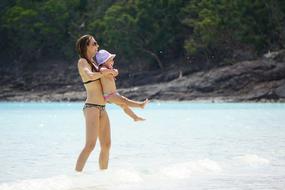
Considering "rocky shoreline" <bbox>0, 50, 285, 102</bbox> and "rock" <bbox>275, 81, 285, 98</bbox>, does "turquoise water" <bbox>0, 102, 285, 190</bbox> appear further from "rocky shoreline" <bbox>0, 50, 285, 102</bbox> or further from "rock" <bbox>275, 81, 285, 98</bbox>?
"rocky shoreline" <bbox>0, 50, 285, 102</bbox>

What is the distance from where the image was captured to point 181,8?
57281mm

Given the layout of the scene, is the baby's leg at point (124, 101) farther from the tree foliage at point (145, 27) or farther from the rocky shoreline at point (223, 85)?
the tree foliage at point (145, 27)

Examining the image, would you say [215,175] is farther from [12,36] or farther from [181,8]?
[12,36]

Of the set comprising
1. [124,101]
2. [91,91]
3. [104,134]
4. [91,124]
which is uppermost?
[91,91]

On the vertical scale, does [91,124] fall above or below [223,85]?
below

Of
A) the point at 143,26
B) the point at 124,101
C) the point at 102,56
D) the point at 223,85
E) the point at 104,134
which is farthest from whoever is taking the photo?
the point at 143,26

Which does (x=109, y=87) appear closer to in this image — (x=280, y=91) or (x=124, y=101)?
(x=124, y=101)

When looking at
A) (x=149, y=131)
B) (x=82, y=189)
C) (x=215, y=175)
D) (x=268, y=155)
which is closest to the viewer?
(x=82, y=189)

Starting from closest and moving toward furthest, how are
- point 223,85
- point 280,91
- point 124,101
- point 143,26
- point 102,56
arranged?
point 124,101
point 102,56
point 280,91
point 223,85
point 143,26

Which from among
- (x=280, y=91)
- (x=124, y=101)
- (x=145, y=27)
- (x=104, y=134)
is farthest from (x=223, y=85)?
(x=124, y=101)

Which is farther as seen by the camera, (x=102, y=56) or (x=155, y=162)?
(x=155, y=162)

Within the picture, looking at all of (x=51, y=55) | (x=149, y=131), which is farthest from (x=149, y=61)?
(x=149, y=131)

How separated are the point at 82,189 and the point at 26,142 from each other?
750 centimetres

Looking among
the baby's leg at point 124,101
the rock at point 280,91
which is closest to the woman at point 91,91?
the baby's leg at point 124,101
